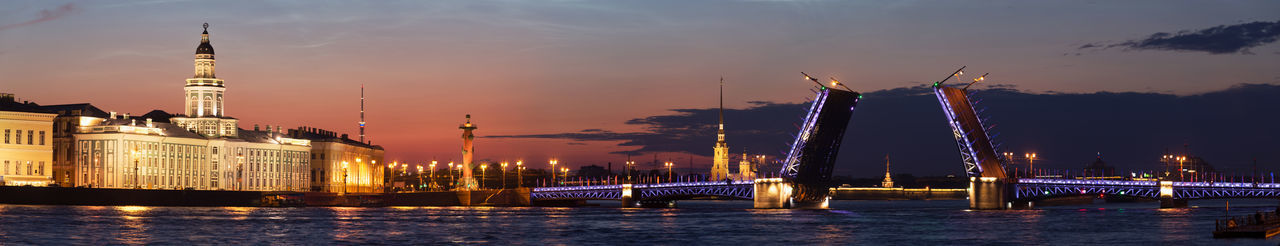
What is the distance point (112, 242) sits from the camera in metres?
61.2

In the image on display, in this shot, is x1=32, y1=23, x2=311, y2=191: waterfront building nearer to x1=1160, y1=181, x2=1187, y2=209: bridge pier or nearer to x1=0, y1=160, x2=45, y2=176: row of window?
x1=0, y1=160, x2=45, y2=176: row of window

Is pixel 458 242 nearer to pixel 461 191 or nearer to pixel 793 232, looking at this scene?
pixel 793 232

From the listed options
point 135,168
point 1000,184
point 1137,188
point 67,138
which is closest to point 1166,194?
point 1137,188

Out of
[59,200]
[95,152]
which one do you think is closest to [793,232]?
[59,200]

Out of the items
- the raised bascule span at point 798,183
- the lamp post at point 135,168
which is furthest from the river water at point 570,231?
the lamp post at point 135,168

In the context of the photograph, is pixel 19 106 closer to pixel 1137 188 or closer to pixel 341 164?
pixel 341 164

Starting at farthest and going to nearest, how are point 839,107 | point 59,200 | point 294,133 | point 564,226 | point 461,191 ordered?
point 294,133 < point 461,191 < point 59,200 < point 839,107 < point 564,226

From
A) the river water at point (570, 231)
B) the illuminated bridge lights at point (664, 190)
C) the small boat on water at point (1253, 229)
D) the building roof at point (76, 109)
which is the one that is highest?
the building roof at point (76, 109)

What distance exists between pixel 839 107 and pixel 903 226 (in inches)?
784

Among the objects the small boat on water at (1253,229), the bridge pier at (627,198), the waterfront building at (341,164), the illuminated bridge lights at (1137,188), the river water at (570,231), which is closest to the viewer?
the small boat on water at (1253,229)

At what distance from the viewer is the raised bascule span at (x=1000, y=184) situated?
10356 cm

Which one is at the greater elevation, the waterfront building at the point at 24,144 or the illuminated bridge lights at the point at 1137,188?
the waterfront building at the point at 24,144

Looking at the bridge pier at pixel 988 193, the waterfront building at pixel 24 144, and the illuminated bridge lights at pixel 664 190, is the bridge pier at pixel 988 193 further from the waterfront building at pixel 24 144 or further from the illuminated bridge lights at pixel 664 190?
the waterfront building at pixel 24 144

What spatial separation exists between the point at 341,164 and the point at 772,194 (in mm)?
64590
